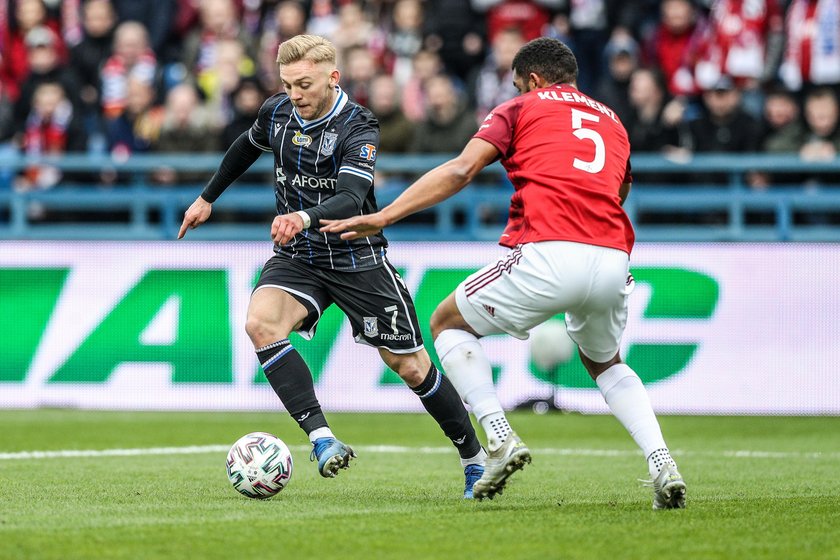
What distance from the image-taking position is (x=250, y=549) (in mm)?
5395

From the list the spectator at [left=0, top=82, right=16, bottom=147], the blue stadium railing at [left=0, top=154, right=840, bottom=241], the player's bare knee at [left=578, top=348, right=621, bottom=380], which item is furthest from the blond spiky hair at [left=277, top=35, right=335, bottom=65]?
the spectator at [left=0, top=82, right=16, bottom=147]

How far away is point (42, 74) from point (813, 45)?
26.7 ft

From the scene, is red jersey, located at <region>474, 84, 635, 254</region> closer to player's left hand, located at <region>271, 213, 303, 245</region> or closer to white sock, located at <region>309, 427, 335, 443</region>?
player's left hand, located at <region>271, 213, 303, 245</region>

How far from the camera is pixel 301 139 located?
300 inches

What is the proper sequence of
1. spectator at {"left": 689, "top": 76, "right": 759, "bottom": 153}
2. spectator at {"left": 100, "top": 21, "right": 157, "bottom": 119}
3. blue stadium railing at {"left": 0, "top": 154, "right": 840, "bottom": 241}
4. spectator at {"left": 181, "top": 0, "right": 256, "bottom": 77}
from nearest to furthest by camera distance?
blue stadium railing at {"left": 0, "top": 154, "right": 840, "bottom": 241}
spectator at {"left": 689, "top": 76, "right": 759, "bottom": 153}
spectator at {"left": 100, "top": 21, "right": 157, "bottom": 119}
spectator at {"left": 181, "top": 0, "right": 256, "bottom": 77}

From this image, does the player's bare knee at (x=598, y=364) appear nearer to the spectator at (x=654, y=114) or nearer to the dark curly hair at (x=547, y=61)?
the dark curly hair at (x=547, y=61)

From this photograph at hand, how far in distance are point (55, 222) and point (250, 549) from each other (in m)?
9.98

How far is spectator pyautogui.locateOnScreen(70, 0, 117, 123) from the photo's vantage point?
1689cm

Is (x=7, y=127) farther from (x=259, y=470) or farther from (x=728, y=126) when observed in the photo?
(x=259, y=470)

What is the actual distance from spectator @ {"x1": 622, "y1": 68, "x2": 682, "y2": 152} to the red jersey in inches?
301

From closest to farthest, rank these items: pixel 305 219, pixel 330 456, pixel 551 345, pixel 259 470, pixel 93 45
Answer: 1. pixel 305 219
2. pixel 330 456
3. pixel 259 470
4. pixel 551 345
5. pixel 93 45

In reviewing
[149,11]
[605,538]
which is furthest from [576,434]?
[149,11]

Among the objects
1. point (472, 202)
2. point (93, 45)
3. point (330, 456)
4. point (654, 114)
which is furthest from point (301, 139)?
point (93, 45)

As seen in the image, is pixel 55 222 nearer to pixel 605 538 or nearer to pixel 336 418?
pixel 336 418
